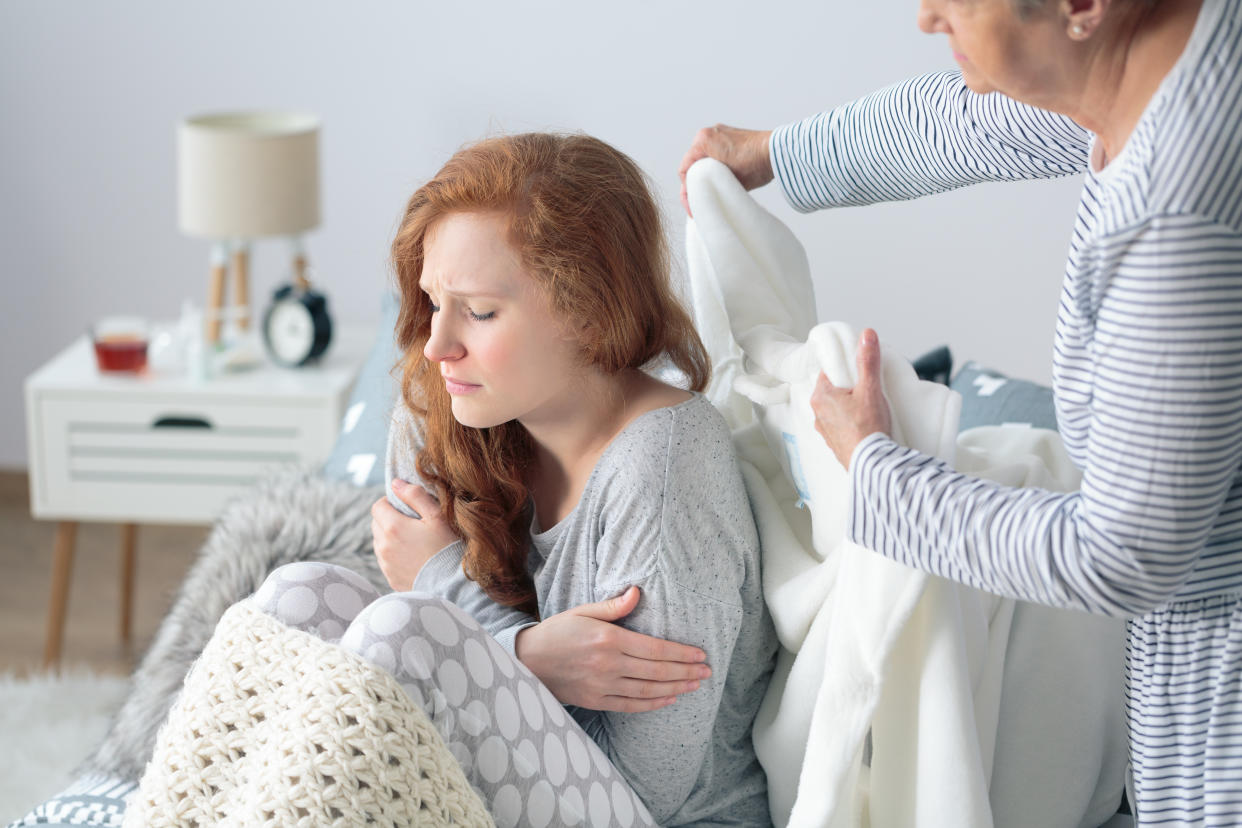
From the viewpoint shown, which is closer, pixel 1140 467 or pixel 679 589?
pixel 1140 467

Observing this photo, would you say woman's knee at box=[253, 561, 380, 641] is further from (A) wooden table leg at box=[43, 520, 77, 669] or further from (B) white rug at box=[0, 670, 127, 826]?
(A) wooden table leg at box=[43, 520, 77, 669]

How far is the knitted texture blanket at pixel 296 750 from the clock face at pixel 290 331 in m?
1.57

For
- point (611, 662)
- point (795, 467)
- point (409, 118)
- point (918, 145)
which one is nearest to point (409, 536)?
point (611, 662)

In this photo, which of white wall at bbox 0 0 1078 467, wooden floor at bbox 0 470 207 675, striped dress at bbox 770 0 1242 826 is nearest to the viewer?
striped dress at bbox 770 0 1242 826

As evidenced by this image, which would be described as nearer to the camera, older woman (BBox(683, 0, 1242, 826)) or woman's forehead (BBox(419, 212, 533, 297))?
older woman (BBox(683, 0, 1242, 826))

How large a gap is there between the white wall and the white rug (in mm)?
1065

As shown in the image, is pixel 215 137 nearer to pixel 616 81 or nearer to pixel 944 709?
pixel 616 81

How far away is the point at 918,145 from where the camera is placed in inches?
53.6

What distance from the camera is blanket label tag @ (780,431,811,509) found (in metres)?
1.31

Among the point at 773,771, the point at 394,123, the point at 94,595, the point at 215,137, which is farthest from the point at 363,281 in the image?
the point at 773,771

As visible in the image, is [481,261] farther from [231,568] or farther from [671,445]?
[231,568]

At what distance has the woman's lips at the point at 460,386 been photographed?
4.24ft

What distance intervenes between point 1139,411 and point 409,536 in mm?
850

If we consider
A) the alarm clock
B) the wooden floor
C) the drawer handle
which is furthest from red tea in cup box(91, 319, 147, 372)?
the wooden floor
